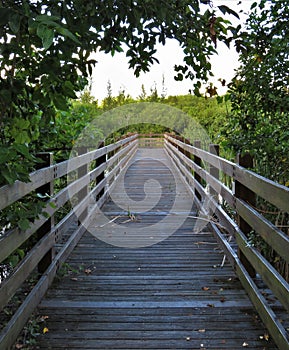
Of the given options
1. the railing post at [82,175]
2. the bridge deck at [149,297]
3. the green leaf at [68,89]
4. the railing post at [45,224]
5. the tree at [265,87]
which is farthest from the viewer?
the railing post at [82,175]

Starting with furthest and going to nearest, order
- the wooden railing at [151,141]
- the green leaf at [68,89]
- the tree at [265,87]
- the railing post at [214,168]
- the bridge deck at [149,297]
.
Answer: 1. the wooden railing at [151,141]
2. the railing post at [214,168]
3. the bridge deck at [149,297]
4. the tree at [265,87]
5. the green leaf at [68,89]

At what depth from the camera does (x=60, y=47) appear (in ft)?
4.23

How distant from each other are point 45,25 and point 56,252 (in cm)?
271

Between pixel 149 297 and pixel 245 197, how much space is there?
3.10ft

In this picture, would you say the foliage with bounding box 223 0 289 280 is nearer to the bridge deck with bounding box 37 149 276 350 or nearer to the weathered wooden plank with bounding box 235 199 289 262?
the weathered wooden plank with bounding box 235 199 289 262

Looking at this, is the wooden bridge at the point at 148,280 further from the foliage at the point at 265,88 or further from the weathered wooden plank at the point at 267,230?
the foliage at the point at 265,88

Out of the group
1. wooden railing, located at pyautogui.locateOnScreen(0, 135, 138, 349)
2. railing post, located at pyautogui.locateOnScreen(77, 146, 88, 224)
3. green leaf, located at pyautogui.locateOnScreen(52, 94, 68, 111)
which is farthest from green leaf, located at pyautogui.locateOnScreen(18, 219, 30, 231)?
railing post, located at pyautogui.locateOnScreen(77, 146, 88, 224)

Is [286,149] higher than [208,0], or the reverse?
[208,0]

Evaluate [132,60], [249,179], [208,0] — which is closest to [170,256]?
[249,179]

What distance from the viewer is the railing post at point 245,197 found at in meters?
3.02

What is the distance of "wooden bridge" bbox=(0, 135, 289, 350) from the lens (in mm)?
2275

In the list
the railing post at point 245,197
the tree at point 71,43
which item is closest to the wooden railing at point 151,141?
the railing post at point 245,197

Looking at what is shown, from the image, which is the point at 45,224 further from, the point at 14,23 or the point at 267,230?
the point at 14,23

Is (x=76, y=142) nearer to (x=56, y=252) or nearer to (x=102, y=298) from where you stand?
(x=56, y=252)
